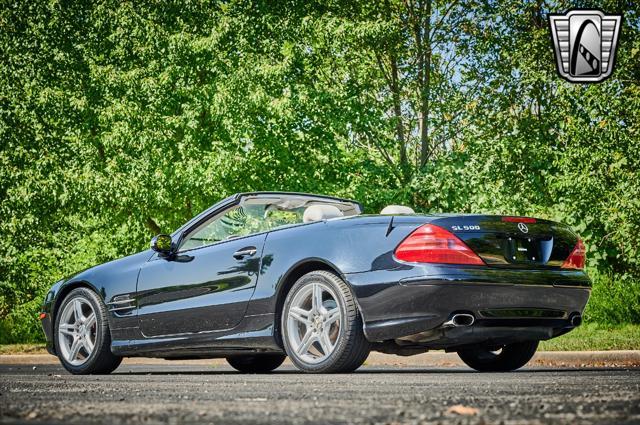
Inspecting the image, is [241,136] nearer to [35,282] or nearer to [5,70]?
[5,70]

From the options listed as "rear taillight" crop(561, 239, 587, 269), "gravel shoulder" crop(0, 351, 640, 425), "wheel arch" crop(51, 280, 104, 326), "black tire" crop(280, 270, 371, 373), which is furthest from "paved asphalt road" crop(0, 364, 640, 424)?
"wheel arch" crop(51, 280, 104, 326)

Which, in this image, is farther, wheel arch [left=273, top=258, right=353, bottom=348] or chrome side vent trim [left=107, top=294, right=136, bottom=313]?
chrome side vent trim [left=107, top=294, right=136, bottom=313]

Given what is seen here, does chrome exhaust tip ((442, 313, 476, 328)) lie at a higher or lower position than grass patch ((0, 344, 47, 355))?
higher

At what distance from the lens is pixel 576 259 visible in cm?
714

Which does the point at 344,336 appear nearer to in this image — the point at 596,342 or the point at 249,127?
the point at 596,342

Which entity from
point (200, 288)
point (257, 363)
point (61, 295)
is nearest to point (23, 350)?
point (61, 295)

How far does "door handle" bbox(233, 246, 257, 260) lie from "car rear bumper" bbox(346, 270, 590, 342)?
98 centimetres

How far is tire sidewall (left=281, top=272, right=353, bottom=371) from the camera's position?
21.8 feet

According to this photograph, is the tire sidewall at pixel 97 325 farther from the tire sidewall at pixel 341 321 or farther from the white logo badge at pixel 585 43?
the white logo badge at pixel 585 43

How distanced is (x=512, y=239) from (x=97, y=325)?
3.68 m

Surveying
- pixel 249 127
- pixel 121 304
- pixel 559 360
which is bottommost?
pixel 559 360

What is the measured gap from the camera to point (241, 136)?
58.0ft

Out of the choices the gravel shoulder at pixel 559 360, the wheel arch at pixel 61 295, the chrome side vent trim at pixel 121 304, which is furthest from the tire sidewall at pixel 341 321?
the gravel shoulder at pixel 559 360

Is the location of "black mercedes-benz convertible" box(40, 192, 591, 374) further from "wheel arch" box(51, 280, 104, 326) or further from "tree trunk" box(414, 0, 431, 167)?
"tree trunk" box(414, 0, 431, 167)
